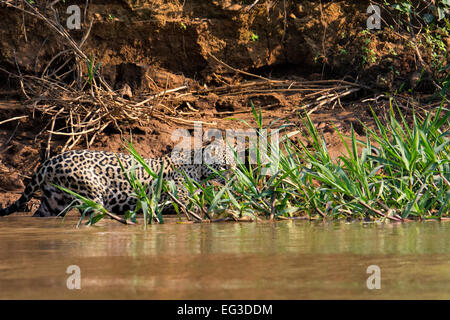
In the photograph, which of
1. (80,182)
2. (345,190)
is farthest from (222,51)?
(345,190)

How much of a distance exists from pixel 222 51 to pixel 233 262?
632 cm

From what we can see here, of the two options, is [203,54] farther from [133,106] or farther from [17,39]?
[17,39]

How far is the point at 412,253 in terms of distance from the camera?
2631mm

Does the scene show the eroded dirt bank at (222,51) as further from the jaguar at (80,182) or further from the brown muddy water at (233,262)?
the brown muddy water at (233,262)

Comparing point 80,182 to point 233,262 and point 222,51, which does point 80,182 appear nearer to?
point 222,51

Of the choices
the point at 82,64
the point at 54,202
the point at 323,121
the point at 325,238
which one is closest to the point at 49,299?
the point at 325,238

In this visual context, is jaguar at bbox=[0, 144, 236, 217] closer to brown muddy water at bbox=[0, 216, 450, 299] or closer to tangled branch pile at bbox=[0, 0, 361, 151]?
tangled branch pile at bbox=[0, 0, 361, 151]

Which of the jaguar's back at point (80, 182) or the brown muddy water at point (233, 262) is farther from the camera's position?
the jaguar's back at point (80, 182)

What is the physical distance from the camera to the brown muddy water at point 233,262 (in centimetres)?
194

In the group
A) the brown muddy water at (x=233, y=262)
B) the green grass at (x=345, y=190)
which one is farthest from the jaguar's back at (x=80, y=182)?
the brown muddy water at (x=233, y=262)

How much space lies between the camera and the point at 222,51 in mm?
8547

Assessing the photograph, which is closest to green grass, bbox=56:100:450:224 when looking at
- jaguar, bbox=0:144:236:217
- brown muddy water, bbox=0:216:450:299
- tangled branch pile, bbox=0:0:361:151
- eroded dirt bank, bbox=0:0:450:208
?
brown muddy water, bbox=0:216:450:299

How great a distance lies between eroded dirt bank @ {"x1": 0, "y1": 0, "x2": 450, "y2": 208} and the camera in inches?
319

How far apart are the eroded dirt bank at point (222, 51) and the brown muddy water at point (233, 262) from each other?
4.23m
